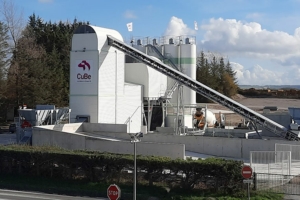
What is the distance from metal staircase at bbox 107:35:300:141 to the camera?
41.5 metres

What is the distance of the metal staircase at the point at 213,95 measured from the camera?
136 feet

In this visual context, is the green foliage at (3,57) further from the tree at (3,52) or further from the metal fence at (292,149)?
the metal fence at (292,149)

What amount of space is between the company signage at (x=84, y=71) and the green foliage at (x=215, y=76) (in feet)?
171

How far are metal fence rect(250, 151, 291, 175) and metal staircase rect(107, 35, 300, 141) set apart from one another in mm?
8980

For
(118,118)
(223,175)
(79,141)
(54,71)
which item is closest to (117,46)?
(118,118)

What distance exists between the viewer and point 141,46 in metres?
62.2

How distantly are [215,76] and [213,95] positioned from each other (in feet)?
191

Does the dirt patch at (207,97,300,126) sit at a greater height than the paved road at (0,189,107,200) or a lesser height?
greater

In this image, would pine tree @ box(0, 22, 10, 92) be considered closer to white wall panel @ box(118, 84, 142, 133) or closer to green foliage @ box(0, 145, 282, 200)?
white wall panel @ box(118, 84, 142, 133)

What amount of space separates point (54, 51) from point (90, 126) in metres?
28.6

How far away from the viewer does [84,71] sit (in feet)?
153

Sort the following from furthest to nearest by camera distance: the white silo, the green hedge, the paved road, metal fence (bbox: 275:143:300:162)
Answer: the white silo → metal fence (bbox: 275:143:300:162) → the green hedge → the paved road

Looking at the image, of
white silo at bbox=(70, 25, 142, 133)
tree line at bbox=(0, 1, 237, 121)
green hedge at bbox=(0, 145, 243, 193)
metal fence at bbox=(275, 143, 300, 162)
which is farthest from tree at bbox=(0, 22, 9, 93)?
metal fence at bbox=(275, 143, 300, 162)

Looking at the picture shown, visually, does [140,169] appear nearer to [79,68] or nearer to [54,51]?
[79,68]
